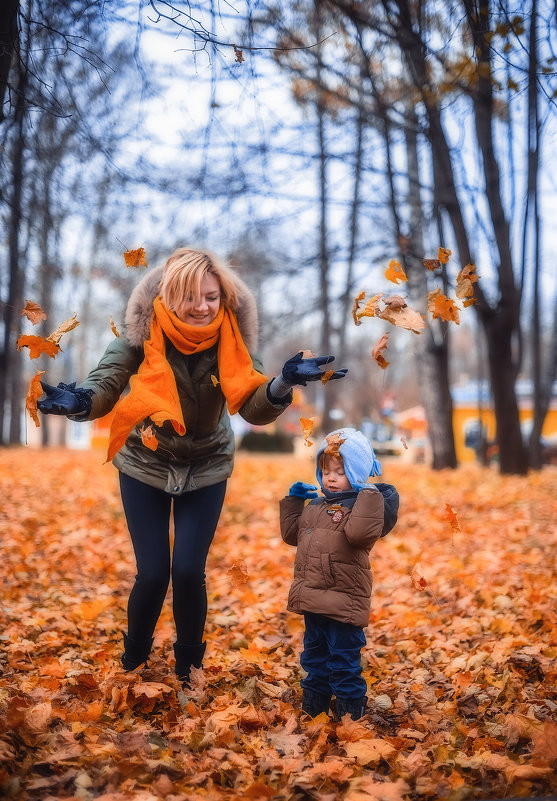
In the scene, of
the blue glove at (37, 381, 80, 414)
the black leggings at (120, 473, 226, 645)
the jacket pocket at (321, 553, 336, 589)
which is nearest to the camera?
the blue glove at (37, 381, 80, 414)

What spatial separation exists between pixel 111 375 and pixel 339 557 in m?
1.30

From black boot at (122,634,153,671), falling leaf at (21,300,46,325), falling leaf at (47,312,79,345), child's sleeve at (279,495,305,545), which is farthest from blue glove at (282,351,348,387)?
black boot at (122,634,153,671)

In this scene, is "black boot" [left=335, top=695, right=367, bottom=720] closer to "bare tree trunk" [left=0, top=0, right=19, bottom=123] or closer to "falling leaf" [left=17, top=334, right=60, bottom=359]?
"falling leaf" [left=17, top=334, right=60, bottom=359]

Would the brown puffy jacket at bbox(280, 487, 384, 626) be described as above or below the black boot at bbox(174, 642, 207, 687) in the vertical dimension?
above

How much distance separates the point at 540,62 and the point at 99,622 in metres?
4.34

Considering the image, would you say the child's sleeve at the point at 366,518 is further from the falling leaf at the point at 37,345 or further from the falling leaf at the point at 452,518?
the falling leaf at the point at 37,345

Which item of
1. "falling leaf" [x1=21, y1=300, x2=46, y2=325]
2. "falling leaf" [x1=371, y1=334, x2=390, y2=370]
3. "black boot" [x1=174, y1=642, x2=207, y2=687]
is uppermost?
"falling leaf" [x1=21, y1=300, x2=46, y2=325]

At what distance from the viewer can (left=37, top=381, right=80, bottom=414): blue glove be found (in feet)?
9.77

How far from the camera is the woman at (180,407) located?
325cm

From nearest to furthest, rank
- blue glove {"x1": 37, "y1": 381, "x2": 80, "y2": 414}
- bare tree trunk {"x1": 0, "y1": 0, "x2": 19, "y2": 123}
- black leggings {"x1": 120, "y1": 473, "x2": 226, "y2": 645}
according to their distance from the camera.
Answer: blue glove {"x1": 37, "y1": 381, "x2": 80, "y2": 414} < black leggings {"x1": 120, "y1": 473, "x2": 226, "y2": 645} < bare tree trunk {"x1": 0, "y1": 0, "x2": 19, "y2": 123}

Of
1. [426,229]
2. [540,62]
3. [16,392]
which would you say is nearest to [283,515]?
[540,62]

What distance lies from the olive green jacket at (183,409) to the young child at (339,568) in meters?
0.40

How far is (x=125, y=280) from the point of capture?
18.8 meters

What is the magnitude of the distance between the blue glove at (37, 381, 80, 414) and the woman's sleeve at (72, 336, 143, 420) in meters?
0.11
